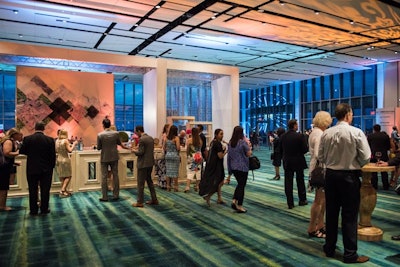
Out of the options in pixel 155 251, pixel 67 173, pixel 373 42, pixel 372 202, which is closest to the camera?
pixel 155 251

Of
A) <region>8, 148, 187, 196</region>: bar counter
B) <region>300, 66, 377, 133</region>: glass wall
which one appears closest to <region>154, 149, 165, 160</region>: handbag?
<region>8, 148, 187, 196</region>: bar counter

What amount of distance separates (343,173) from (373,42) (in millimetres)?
10410

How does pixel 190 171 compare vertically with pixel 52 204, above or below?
above

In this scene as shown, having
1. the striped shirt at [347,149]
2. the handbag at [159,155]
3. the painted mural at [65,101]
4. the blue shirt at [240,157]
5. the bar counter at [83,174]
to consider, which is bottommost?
the bar counter at [83,174]

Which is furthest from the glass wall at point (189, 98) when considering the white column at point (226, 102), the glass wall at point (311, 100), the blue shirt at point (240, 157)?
the glass wall at point (311, 100)

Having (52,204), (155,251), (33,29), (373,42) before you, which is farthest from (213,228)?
(373,42)

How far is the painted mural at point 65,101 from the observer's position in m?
8.59

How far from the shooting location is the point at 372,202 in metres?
4.13

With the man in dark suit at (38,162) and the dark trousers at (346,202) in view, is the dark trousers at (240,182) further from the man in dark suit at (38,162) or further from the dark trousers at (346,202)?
the man in dark suit at (38,162)

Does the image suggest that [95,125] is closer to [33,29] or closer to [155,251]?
[33,29]

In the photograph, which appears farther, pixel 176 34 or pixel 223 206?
pixel 176 34

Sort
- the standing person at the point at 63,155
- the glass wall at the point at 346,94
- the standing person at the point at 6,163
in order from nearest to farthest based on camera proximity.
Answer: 1. the standing person at the point at 6,163
2. the standing person at the point at 63,155
3. the glass wall at the point at 346,94

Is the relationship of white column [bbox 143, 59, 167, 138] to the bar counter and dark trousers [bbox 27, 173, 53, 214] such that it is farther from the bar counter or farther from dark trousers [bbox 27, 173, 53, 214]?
dark trousers [bbox 27, 173, 53, 214]

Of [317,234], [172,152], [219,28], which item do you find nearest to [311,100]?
[219,28]
